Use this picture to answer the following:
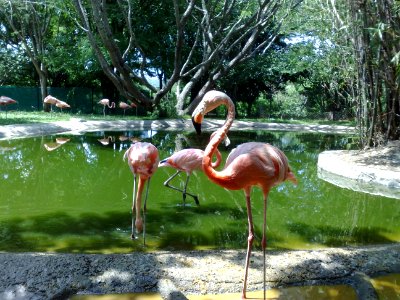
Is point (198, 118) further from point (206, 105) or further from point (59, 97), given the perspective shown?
point (59, 97)

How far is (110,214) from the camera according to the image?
4.80 metres

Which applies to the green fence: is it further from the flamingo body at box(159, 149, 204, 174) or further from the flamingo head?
the flamingo head

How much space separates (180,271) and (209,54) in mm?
15129

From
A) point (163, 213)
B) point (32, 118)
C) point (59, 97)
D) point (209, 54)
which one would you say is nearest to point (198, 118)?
point (163, 213)

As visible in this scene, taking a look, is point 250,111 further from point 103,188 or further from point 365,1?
point 103,188

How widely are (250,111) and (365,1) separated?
776 inches

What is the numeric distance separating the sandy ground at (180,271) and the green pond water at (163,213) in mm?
663

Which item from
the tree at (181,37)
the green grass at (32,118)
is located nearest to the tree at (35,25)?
the tree at (181,37)

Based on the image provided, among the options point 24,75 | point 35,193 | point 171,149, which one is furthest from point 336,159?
point 24,75

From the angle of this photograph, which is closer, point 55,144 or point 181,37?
point 55,144

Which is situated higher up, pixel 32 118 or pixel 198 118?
pixel 198 118

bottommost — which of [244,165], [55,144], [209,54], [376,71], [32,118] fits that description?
[55,144]

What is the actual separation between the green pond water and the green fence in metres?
16.2

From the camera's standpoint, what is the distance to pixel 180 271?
3.01 m
